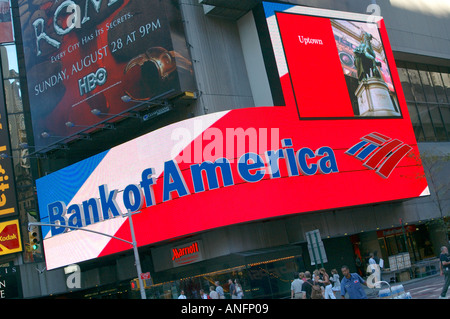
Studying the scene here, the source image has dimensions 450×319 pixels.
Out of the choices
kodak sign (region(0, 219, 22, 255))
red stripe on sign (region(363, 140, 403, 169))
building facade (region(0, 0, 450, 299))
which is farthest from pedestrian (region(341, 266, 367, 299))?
kodak sign (region(0, 219, 22, 255))

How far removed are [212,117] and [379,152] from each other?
1257 cm

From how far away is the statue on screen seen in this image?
41.2 meters

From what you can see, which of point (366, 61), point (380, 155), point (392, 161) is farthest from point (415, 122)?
point (380, 155)

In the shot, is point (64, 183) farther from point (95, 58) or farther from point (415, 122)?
point (415, 122)

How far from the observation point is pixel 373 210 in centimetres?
4034

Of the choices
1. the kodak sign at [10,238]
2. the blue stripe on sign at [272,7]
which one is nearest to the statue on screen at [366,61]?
Result: the blue stripe on sign at [272,7]

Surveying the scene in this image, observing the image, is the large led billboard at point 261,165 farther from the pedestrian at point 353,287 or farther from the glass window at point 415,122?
the pedestrian at point 353,287

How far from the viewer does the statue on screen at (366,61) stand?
4125cm

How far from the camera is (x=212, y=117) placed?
113 ft

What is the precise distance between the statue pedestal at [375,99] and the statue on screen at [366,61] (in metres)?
0.46

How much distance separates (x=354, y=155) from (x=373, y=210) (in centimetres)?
500

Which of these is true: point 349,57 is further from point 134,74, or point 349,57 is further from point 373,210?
point 134,74

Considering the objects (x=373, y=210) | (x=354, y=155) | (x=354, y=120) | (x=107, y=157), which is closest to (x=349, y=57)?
(x=354, y=120)
